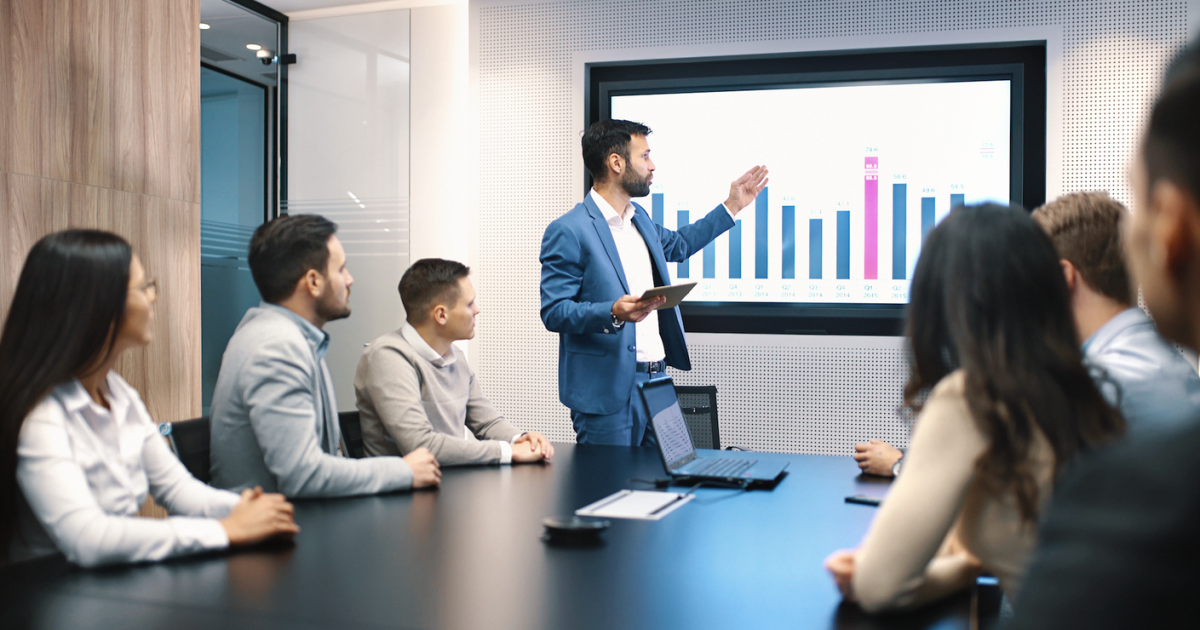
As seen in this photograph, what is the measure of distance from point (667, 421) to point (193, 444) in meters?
1.16

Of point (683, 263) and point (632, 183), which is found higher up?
point (632, 183)

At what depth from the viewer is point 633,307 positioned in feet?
9.61

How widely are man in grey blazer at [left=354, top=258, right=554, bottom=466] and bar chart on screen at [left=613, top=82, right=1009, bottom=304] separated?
200 cm

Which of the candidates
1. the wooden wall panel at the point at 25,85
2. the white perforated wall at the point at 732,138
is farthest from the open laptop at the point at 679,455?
the wooden wall panel at the point at 25,85

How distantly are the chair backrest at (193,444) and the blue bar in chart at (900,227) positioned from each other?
10.8ft

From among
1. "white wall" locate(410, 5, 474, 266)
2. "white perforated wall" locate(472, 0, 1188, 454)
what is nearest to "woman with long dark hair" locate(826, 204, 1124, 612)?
"white perforated wall" locate(472, 0, 1188, 454)

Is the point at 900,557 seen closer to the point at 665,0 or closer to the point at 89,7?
the point at 89,7

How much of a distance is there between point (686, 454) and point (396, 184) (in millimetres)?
3347

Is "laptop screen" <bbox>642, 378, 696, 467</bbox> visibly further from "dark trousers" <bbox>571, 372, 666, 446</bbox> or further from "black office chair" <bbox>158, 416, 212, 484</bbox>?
"black office chair" <bbox>158, 416, 212, 484</bbox>

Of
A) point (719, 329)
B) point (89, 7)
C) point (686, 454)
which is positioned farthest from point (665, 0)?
point (686, 454)

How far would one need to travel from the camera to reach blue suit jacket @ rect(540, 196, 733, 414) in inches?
125

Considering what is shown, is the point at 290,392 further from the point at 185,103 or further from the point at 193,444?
the point at 185,103

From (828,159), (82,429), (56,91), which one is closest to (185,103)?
(56,91)

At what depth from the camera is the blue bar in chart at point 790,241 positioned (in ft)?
14.2
